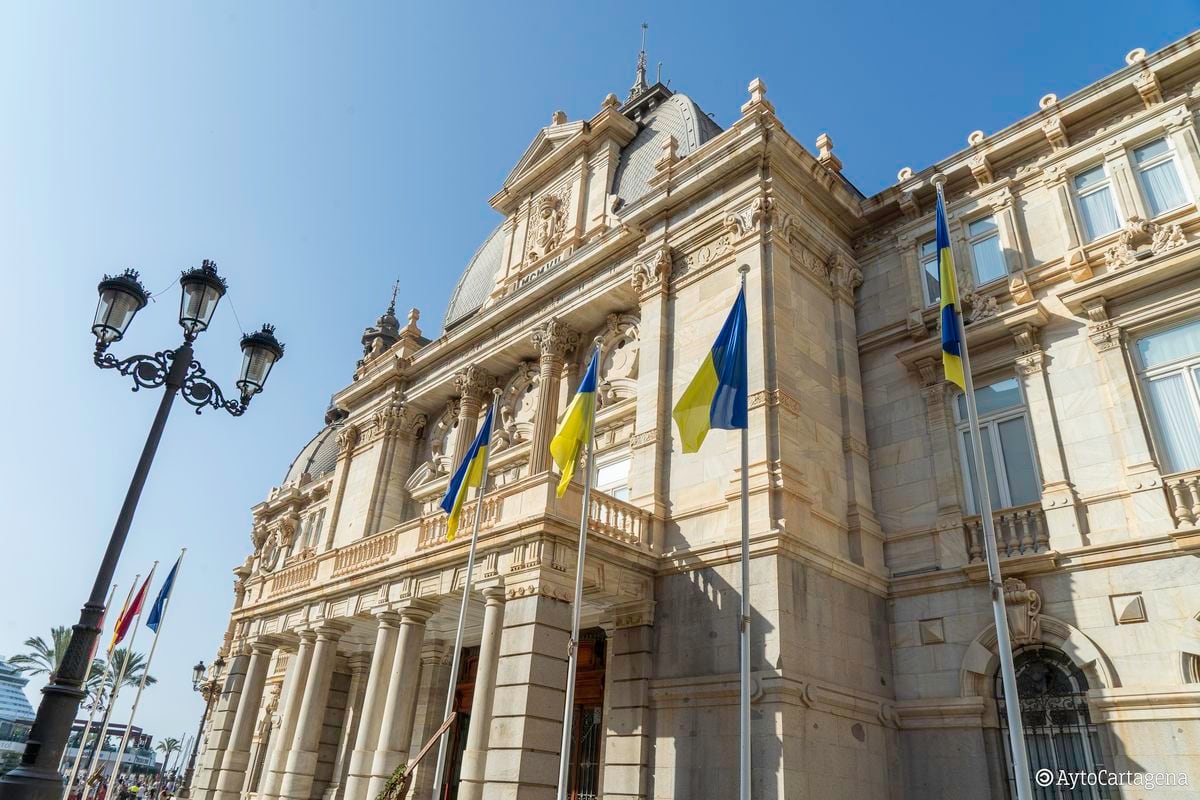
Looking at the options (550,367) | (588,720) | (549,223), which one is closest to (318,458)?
(549,223)

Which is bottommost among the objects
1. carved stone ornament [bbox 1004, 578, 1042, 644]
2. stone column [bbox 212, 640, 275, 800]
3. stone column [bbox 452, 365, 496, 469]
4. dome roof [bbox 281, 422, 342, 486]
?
stone column [bbox 212, 640, 275, 800]

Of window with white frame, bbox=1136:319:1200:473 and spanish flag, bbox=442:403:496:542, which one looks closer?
window with white frame, bbox=1136:319:1200:473

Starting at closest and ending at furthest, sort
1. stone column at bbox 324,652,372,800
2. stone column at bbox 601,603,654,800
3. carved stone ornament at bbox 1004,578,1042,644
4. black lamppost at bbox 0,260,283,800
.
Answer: black lamppost at bbox 0,260,283,800
carved stone ornament at bbox 1004,578,1042,644
stone column at bbox 601,603,654,800
stone column at bbox 324,652,372,800

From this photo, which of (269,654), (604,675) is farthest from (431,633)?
(604,675)

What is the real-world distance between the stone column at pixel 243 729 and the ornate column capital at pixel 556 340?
11823 mm

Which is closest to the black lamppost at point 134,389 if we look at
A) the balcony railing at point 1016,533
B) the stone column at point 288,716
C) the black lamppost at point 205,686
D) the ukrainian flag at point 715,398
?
the ukrainian flag at point 715,398

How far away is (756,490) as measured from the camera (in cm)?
1579

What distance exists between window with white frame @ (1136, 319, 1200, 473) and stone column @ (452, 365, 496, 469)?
1886 centimetres

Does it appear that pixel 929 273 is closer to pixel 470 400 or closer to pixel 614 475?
pixel 614 475

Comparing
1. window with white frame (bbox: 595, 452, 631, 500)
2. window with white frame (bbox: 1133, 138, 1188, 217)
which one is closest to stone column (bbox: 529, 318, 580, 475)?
window with white frame (bbox: 595, 452, 631, 500)

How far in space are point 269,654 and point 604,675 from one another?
37.0 feet

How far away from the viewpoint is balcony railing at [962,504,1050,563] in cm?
1544

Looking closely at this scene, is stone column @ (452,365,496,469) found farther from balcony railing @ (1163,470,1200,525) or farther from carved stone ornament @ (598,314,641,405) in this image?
balcony railing @ (1163,470,1200,525)

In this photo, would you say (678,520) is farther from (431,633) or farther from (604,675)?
(431,633)
